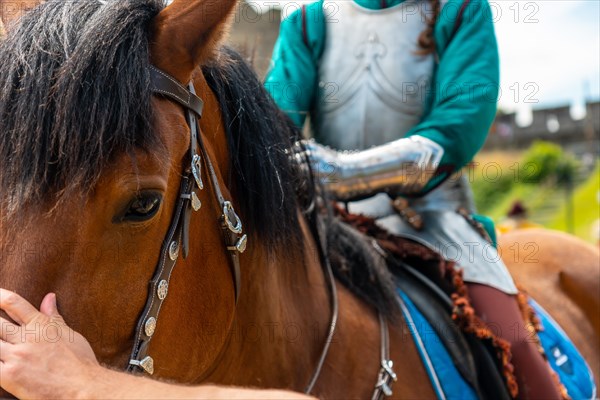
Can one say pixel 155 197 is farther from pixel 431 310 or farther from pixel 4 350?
pixel 431 310

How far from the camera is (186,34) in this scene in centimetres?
173

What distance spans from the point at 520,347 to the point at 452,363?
0.35m

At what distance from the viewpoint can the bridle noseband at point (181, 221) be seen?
1.64m

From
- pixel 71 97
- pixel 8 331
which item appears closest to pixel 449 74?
pixel 71 97

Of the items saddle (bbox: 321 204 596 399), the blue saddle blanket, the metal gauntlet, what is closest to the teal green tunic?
the metal gauntlet

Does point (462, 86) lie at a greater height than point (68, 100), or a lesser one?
lesser

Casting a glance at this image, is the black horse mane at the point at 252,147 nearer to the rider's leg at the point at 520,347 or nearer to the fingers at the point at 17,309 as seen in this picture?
the fingers at the point at 17,309

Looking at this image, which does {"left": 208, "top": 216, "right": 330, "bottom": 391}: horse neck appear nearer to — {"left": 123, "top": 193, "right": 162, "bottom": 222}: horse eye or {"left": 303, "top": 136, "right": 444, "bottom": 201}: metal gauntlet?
{"left": 303, "top": 136, "right": 444, "bottom": 201}: metal gauntlet

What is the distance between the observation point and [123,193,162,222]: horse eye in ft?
5.11

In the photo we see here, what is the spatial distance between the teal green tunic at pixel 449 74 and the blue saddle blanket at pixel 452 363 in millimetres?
612

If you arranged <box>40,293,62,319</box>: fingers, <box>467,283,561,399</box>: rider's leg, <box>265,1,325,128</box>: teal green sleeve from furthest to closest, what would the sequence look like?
<box>265,1,325,128</box>: teal green sleeve → <box>467,283,561,399</box>: rider's leg → <box>40,293,62,319</box>: fingers

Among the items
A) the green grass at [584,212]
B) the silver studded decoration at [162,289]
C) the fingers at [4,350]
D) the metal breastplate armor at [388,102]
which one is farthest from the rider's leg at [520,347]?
the green grass at [584,212]

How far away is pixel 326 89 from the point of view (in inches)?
125

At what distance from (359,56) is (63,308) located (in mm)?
2099
